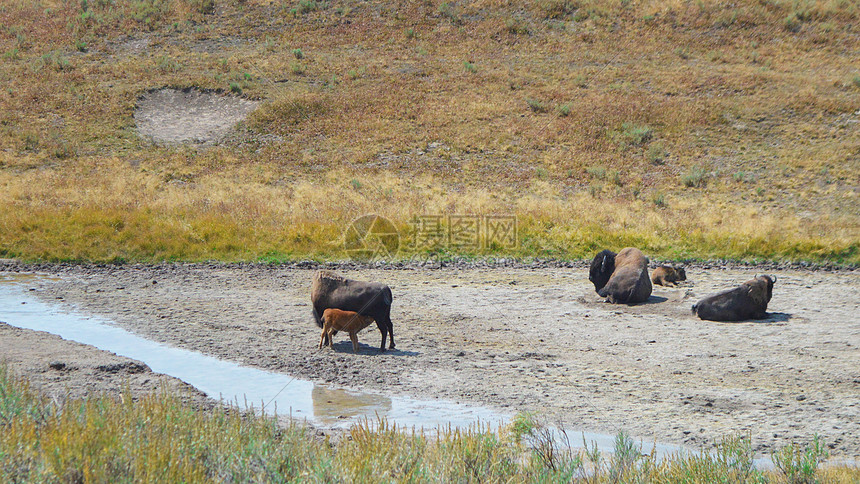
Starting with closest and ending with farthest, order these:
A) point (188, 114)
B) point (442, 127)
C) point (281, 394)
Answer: point (281, 394)
point (442, 127)
point (188, 114)

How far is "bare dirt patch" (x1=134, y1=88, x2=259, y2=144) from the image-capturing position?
40312 mm

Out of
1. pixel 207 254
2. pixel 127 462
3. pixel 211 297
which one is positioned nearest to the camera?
pixel 127 462

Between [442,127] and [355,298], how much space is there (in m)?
30.3

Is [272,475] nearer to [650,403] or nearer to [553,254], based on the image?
[650,403]

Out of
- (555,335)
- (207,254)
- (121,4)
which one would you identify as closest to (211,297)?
(207,254)

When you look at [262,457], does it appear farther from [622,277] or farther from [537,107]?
[537,107]

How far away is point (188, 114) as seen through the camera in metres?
42.7

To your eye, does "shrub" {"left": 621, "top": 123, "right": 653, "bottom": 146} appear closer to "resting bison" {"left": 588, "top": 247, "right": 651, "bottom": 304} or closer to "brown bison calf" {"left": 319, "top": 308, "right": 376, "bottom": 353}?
"resting bison" {"left": 588, "top": 247, "right": 651, "bottom": 304}

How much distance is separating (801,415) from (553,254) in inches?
514

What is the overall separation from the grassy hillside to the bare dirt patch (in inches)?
37.6

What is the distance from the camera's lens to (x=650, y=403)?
29.4 ft

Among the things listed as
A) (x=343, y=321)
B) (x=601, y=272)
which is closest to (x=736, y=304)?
(x=601, y=272)

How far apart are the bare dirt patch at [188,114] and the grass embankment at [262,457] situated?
3549 cm

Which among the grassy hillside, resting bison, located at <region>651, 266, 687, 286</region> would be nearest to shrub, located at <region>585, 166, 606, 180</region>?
the grassy hillside
